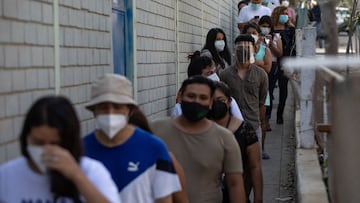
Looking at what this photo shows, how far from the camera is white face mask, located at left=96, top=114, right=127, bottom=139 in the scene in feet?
11.8

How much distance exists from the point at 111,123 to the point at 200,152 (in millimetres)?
1216

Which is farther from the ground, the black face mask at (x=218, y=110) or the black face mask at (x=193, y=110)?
the black face mask at (x=193, y=110)

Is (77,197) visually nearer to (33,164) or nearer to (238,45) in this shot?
(33,164)

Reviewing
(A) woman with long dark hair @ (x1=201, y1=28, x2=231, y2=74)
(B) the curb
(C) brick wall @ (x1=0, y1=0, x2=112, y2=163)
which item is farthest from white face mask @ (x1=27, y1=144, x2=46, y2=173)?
(A) woman with long dark hair @ (x1=201, y1=28, x2=231, y2=74)

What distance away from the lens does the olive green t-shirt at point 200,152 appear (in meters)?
4.68

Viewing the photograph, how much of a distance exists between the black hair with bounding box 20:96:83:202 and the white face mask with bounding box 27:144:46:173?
1.5 inches

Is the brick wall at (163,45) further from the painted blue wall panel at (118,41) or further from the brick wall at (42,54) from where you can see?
the brick wall at (42,54)

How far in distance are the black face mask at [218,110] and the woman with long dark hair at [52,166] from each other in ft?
8.64

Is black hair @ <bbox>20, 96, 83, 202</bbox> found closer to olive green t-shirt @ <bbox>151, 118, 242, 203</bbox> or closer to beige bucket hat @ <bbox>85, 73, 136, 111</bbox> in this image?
beige bucket hat @ <bbox>85, 73, 136, 111</bbox>

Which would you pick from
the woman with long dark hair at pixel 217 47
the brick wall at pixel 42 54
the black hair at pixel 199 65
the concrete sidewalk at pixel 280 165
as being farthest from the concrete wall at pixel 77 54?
the concrete sidewalk at pixel 280 165

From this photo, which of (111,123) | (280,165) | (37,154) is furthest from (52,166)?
(280,165)

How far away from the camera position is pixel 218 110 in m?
5.64

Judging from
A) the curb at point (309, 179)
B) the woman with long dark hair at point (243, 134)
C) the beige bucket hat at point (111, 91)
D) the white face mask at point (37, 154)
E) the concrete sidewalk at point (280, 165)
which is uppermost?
the beige bucket hat at point (111, 91)

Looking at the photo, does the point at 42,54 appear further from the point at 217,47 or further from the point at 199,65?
the point at 217,47
